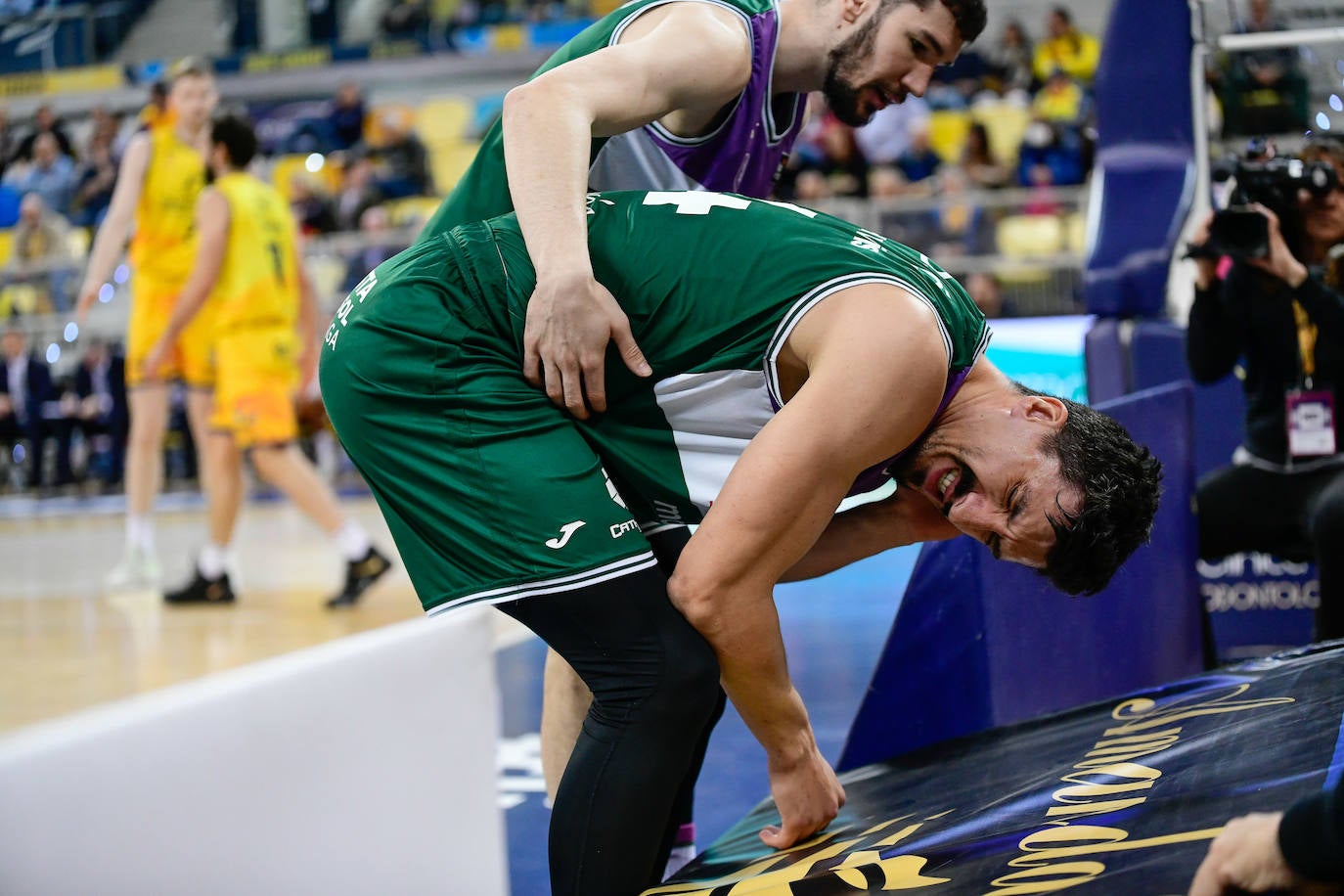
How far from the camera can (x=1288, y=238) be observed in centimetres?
319

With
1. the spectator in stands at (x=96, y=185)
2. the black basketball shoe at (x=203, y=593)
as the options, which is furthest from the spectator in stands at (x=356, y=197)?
the black basketball shoe at (x=203, y=593)

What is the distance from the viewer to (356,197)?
11.6 metres

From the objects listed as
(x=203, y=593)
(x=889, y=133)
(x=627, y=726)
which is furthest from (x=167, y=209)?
(x=889, y=133)

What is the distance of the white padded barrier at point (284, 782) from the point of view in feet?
2.83

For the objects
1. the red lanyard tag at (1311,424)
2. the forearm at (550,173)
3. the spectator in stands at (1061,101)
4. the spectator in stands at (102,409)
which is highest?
the spectator in stands at (1061,101)

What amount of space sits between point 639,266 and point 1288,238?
221 cm

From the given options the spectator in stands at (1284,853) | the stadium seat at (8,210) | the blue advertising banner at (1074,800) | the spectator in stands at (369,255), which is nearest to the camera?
the spectator in stands at (1284,853)

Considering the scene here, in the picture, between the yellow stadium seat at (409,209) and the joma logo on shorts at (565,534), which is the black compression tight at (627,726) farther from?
the yellow stadium seat at (409,209)

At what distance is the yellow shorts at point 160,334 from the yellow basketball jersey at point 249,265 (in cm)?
14

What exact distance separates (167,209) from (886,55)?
4.34 meters

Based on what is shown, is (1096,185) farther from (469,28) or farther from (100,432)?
(469,28)

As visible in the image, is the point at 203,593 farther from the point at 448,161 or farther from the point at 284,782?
the point at 448,161

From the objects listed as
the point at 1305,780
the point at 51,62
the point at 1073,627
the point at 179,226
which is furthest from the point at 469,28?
the point at 1305,780

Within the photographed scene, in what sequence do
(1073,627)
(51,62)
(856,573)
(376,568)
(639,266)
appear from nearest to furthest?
(639,266) → (1073,627) → (376,568) → (856,573) → (51,62)
